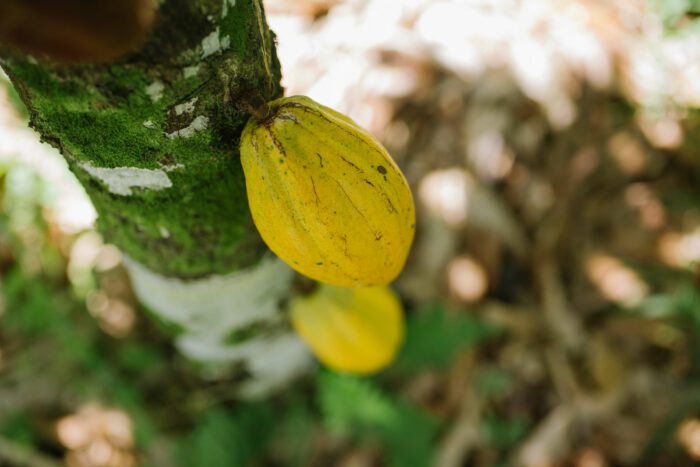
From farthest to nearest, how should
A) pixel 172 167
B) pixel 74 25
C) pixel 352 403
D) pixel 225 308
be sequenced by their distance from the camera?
pixel 352 403
pixel 225 308
pixel 172 167
pixel 74 25

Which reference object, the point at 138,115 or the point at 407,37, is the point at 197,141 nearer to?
the point at 138,115

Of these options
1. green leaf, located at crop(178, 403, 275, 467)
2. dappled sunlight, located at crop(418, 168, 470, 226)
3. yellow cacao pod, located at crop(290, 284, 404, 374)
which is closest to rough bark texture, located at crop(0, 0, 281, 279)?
yellow cacao pod, located at crop(290, 284, 404, 374)

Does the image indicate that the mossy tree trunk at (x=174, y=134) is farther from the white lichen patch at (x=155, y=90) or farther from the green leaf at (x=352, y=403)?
the green leaf at (x=352, y=403)

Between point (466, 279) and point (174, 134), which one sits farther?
point (466, 279)

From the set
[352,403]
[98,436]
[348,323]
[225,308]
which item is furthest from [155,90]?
[98,436]

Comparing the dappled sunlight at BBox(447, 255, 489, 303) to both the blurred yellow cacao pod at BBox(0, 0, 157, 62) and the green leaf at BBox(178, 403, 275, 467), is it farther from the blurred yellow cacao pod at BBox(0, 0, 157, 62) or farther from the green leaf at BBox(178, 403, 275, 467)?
the blurred yellow cacao pod at BBox(0, 0, 157, 62)

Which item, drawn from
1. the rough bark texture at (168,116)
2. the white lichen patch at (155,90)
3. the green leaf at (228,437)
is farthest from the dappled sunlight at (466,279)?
the white lichen patch at (155,90)

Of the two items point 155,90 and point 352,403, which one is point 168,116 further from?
point 352,403
